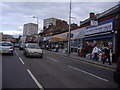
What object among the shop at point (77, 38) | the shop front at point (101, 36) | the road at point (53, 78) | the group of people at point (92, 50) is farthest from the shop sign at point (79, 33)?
the road at point (53, 78)

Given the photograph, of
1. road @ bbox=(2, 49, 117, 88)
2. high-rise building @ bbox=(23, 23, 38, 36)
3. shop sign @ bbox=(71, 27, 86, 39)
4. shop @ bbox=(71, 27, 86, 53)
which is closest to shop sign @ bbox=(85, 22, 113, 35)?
shop sign @ bbox=(71, 27, 86, 39)

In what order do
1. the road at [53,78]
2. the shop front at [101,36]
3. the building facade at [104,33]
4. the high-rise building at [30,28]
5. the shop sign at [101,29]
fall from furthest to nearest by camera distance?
the high-rise building at [30,28] → the shop sign at [101,29] → the shop front at [101,36] → the building facade at [104,33] → the road at [53,78]

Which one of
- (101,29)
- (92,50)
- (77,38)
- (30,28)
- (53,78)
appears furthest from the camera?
(30,28)

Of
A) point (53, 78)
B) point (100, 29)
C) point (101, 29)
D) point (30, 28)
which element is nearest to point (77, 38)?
point (100, 29)

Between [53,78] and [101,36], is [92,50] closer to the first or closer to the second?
[101,36]

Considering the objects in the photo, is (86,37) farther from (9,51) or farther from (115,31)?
(9,51)

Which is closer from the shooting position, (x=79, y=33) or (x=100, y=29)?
(x=100, y=29)

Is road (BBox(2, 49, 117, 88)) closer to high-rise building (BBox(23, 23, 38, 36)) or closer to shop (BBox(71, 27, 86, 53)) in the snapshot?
shop (BBox(71, 27, 86, 53))

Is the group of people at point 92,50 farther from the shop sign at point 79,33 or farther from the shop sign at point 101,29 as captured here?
the shop sign at point 79,33

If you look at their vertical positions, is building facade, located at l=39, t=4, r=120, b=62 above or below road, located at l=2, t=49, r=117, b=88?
above

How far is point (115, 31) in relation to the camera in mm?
15805

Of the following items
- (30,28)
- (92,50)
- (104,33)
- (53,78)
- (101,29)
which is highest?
(30,28)

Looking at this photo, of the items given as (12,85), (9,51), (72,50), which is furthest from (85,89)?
(72,50)

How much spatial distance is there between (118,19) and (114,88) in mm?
11267
